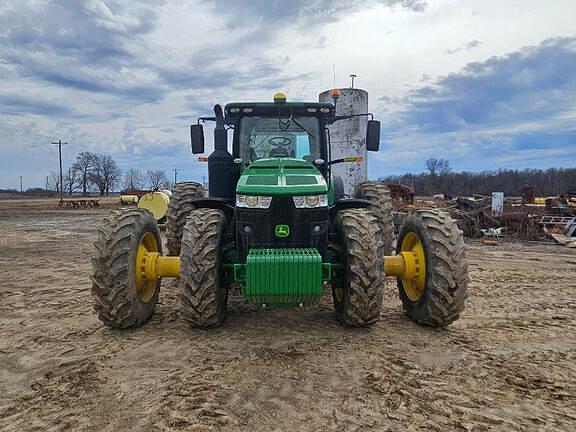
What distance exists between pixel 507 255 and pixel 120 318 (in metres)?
9.95

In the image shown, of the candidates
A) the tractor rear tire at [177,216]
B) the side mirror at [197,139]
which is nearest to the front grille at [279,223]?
the side mirror at [197,139]

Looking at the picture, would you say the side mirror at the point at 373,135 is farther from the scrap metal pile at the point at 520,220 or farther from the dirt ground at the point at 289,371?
the scrap metal pile at the point at 520,220

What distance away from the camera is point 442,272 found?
181 inches

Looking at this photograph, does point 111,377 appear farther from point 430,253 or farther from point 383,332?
point 430,253

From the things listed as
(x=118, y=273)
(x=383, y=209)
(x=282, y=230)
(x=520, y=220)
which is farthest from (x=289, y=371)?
(x=520, y=220)

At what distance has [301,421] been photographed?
10.0 feet

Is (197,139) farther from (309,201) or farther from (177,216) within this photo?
(309,201)

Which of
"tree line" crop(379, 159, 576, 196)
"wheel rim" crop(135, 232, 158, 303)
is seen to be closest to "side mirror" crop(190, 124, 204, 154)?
"wheel rim" crop(135, 232, 158, 303)

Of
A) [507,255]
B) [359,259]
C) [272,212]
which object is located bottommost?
[507,255]

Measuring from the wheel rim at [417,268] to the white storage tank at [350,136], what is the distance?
19.9 feet

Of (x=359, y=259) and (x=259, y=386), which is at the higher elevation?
(x=359, y=259)

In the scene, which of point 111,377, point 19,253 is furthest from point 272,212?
point 19,253

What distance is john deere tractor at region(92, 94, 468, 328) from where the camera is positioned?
14.0ft

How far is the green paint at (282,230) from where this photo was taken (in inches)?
181
